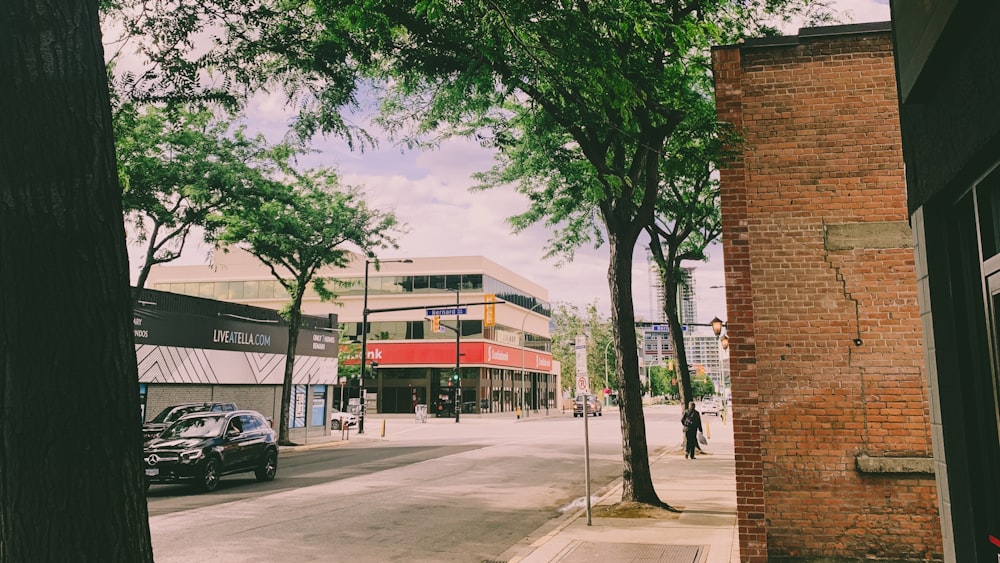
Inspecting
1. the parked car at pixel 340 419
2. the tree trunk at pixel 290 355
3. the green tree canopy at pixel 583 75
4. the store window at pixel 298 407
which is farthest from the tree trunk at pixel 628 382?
the parked car at pixel 340 419

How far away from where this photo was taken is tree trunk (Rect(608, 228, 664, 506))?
12.4 m

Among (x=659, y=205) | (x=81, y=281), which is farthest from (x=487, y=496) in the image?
(x=81, y=281)

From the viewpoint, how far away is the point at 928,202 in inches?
191

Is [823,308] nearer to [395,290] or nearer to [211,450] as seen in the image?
[211,450]

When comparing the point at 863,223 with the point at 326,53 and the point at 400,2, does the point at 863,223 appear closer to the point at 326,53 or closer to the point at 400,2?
the point at 400,2

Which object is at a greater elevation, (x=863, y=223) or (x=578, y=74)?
(x=578, y=74)

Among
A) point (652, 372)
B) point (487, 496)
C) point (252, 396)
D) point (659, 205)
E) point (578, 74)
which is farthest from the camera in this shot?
point (652, 372)

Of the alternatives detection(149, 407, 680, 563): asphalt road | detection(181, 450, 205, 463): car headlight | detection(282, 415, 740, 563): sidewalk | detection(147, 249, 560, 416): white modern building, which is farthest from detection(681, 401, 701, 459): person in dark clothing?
detection(147, 249, 560, 416): white modern building

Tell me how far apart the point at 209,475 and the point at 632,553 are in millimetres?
10213

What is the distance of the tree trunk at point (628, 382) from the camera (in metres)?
12.4

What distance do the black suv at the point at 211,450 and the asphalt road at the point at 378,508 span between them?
0.42m

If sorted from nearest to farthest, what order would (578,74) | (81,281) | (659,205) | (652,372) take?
(81,281), (578,74), (659,205), (652,372)

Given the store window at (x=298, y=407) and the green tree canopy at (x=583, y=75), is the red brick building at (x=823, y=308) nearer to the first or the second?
the green tree canopy at (x=583, y=75)

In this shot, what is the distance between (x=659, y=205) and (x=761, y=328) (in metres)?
12.6
